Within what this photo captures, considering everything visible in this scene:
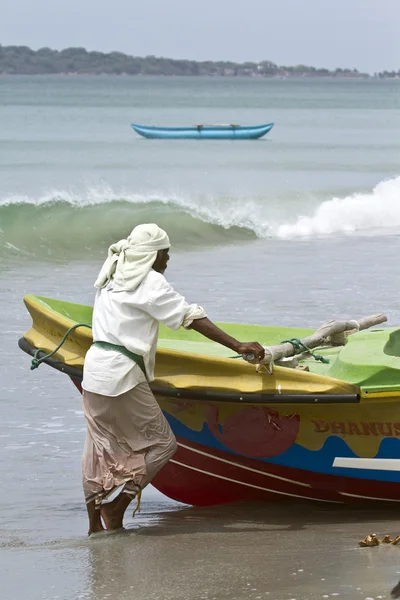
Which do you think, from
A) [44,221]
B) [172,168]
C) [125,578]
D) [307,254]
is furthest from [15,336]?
[172,168]

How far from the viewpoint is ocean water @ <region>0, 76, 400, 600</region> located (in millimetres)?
4711

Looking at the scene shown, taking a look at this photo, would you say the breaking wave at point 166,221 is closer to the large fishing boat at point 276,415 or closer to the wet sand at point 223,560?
the large fishing boat at point 276,415

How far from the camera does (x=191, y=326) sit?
207 inches

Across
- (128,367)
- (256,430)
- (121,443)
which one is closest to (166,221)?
(256,430)

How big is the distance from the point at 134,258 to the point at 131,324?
0.95 feet

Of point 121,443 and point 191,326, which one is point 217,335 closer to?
Answer: point 191,326

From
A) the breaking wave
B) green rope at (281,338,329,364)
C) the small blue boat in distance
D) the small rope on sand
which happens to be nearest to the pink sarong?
green rope at (281,338,329,364)

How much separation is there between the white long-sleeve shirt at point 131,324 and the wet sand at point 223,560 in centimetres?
70

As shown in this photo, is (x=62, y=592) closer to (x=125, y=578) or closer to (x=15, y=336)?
(x=125, y=578)

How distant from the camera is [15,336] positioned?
996cm

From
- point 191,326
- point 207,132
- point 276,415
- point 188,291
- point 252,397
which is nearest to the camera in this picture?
point 191,326

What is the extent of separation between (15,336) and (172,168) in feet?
94.6

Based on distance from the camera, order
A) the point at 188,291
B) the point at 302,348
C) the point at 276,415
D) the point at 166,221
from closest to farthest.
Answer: the point at 276,415
the point at 302,348
the point at 188,291
the point at 166,221

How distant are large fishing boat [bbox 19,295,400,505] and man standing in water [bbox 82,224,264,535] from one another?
0.66 feet
